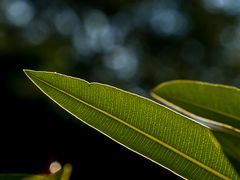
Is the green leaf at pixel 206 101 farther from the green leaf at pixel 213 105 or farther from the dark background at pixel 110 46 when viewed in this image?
the dark background at pixel 110 46

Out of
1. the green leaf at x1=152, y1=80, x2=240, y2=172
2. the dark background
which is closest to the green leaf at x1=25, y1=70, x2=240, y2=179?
the green leaf at x1=152, y1=80, x2=240, y2=172

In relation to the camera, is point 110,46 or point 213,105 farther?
point 110,46

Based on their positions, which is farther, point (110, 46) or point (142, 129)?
point (110, 46)

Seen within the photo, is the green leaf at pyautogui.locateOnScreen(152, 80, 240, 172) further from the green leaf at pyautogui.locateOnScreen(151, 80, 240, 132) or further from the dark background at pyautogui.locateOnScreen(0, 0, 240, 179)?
the dark background at pyautogui.locateOnScreen(0, 0, 240, 179)

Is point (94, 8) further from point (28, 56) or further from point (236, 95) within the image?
point (236, 95)

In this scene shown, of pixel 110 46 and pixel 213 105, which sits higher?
pixel 213 105

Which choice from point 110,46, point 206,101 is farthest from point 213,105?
point 110,46

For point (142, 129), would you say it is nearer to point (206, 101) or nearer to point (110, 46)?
point (206, 101)

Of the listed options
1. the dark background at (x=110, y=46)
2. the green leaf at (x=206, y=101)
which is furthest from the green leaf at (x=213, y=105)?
the dark background at (x=110, y=46)
